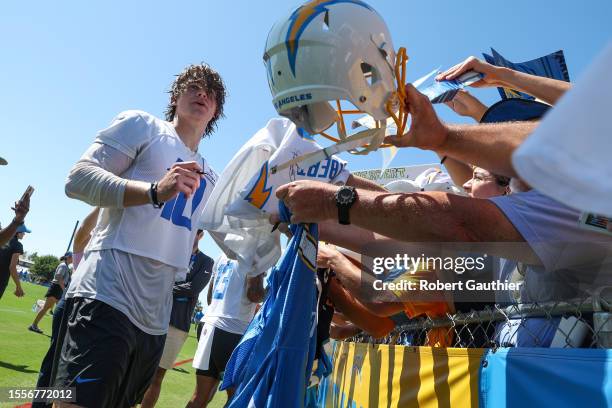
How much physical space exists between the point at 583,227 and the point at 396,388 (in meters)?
1.25

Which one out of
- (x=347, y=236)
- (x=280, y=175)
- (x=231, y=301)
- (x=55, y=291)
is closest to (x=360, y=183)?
(x=347, y=236)

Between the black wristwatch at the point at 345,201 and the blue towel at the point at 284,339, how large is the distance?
1.30ft

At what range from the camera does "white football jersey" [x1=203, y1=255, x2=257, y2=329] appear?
17.4ft

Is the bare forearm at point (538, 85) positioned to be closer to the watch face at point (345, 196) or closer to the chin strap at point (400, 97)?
the chin strap at point (400, 97)

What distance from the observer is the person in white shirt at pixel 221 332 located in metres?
5.14

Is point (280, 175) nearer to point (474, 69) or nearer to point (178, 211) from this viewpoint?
point (178, 211)

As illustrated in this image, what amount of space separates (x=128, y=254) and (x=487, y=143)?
1882 mm

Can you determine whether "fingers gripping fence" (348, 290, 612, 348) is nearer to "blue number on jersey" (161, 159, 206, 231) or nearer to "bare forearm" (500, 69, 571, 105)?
"bare forearm" (500, 69, 571, 105)

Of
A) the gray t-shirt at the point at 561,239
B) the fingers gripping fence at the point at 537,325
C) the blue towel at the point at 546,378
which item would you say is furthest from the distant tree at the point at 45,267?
the gray t-shirt at the point at 561,239

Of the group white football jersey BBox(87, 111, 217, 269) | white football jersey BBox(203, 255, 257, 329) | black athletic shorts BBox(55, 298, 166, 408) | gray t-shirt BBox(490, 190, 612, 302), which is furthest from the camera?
white football jersey BBox(203, 255, 257, 329)

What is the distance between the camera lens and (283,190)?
212 cm

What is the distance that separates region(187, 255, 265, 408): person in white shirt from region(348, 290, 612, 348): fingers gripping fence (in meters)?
3.01

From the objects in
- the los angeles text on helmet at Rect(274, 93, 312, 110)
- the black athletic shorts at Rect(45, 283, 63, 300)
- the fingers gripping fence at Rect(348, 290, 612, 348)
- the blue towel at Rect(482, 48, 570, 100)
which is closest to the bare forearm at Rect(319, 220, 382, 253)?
the fingers gripping fence at Rect(348, 290, 612, 348)

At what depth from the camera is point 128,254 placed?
2.64m
